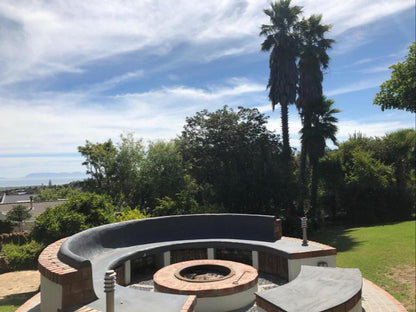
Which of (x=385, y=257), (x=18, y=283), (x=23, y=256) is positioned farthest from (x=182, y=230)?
(x=18, y=283)

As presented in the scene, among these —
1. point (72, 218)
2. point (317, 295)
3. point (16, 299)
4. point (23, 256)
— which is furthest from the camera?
point (72, 218)

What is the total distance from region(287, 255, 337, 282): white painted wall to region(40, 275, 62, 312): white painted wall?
6.37m

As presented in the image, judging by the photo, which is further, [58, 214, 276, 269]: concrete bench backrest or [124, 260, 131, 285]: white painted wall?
[58, 214, 276, 269]: concrete bench backrest

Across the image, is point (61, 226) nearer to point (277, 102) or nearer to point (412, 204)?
point (277, 102)

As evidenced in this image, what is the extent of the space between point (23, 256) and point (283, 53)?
70.6 ft

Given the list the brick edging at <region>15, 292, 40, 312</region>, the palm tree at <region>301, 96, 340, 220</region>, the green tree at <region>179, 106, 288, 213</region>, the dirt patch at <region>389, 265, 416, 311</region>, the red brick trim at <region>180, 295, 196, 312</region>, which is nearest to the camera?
the red brick trim at <region>180, 295, 196, 312</region>

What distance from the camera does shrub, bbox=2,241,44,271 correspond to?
12125mm

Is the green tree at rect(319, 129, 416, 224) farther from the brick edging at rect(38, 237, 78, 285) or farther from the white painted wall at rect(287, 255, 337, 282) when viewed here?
the brick edging at rect(38, 237, 78, 285)

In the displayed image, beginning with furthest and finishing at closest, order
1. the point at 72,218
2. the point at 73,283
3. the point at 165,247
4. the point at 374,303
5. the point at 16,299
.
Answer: the point at 72,218 → the point at 16,299 → the point at 165,247 → the point at 374,303 → the point at 73,283

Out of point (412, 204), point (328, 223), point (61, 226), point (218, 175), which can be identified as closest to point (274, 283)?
point (61, 226)

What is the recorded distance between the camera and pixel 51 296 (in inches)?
247

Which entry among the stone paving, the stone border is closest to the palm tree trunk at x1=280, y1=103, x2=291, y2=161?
the stone paving

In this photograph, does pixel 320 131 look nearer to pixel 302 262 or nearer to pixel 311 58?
pixel 311 58

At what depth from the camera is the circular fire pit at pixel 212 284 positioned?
24.4 feet
